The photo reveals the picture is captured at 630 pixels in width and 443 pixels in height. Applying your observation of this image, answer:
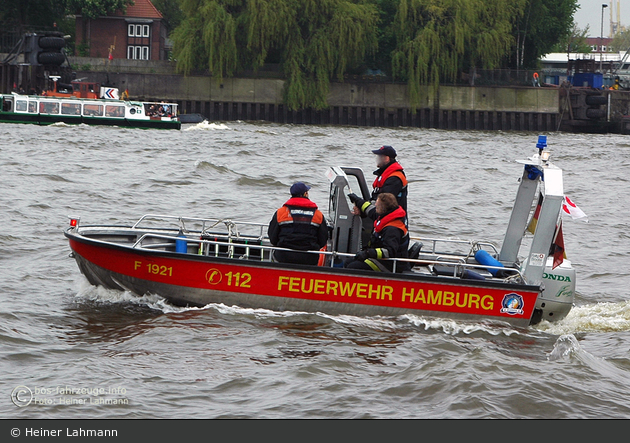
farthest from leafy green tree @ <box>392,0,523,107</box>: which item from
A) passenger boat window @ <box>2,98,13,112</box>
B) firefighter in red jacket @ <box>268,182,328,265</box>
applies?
firefighter in red jacket @ <box>268,182,328,265</box>

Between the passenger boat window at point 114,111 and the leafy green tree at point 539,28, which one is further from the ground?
the leafy green tree at point 539,28

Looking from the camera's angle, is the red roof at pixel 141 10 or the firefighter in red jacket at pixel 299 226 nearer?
the firefighter in red jacket at pixel 299 226

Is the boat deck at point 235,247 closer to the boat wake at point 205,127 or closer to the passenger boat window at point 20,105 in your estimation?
the passenger boat window at point 20,105

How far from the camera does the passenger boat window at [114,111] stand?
4319cm

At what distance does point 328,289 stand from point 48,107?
1400 inches

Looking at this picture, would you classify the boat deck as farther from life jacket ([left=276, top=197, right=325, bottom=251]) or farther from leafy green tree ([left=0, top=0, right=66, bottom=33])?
leafy green tree ([left=0, top=0, right=66, bottom=33])

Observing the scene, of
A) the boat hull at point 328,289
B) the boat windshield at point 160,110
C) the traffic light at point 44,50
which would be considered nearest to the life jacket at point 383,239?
the boat hull at point 328,289

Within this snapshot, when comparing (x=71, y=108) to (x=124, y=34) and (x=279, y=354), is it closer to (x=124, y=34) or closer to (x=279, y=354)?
(x=124, y=34)

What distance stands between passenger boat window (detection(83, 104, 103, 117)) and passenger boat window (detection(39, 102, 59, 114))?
4.58 feet

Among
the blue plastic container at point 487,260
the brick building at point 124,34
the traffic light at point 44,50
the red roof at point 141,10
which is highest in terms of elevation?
the red roof at point 141,10

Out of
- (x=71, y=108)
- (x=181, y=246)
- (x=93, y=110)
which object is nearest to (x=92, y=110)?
(x=93, y=110)

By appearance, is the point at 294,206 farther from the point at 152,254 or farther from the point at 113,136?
the point at 113,136

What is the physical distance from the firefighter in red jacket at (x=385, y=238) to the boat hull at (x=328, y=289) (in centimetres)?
19

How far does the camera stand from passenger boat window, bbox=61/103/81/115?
4269 centimetres
